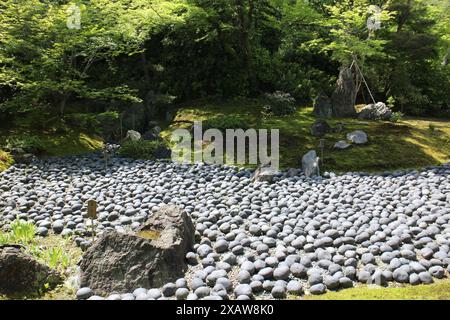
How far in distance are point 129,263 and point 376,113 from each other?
35.3ft

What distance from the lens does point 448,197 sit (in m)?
7.11

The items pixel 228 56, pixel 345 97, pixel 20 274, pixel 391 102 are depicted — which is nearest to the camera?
pixel 20 274

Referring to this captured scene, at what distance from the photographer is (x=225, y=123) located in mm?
11656

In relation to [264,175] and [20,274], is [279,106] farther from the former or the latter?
[20,274]

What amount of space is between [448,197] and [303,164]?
3.05m

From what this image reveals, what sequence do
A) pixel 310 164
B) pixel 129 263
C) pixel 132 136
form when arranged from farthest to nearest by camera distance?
1. pixel 132 136
2. pixel 310 164
3. pixel 129 263

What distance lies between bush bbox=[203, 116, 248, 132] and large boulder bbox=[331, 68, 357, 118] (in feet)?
11.8

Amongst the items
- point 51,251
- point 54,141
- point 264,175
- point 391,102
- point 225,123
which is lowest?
point 51,251

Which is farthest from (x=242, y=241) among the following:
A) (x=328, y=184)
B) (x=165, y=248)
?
(x=328, y=184)

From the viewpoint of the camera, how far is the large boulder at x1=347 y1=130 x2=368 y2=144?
10.4 m

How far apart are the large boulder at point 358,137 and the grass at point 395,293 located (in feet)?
21.2

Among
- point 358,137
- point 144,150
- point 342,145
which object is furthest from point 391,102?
point 144,150

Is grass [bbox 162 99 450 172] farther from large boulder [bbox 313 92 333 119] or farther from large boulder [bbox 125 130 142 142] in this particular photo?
large boulder [bbox 125 130 142 142]

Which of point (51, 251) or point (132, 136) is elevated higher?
point (132, 136)
